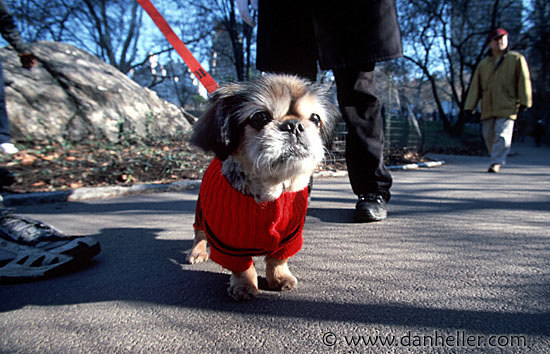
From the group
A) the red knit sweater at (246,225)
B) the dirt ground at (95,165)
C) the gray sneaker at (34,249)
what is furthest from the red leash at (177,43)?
the dirt ground at (95,165)

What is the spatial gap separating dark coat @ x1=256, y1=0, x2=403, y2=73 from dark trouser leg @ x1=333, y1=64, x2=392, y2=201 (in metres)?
0.14

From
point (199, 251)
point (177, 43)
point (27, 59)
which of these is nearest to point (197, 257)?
point (199, 251)

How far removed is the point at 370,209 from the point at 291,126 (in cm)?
150

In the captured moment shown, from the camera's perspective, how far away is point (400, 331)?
1.21 m

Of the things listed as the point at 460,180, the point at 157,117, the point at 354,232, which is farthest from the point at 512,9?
the point at 354,232

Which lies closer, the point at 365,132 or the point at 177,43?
the point at 177,43

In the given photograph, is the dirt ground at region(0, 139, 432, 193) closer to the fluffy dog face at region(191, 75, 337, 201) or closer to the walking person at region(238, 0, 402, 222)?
the walking person at region(238, 0, 402, 222)

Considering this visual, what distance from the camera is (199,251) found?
2107mm

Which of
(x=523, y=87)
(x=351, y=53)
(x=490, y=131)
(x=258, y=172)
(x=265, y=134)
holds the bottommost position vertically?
(x=258, y=172)

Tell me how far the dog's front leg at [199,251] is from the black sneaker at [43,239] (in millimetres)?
596

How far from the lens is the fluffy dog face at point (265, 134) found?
149 centimetres

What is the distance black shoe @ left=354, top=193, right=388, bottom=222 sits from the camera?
2.73 m

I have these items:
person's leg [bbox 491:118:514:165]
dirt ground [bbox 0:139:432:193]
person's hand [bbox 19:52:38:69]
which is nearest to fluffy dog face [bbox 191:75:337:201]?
person's hand [bbox 19:52:38:69]

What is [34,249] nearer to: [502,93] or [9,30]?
[9,30]
